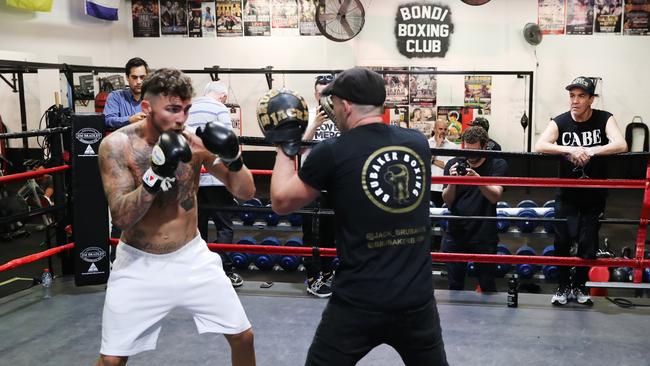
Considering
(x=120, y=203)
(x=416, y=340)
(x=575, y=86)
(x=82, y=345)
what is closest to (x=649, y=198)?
(x=575, y=86)

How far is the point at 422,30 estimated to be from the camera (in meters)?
9.35

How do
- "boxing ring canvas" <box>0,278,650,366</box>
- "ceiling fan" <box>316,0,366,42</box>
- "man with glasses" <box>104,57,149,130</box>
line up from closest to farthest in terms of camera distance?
"boxing ring canvas" <box>0,278,650,366</box>
"man with glasses" <box>104,57,149,130</box>
"ceiling fan" <box>316,0,366,42</box>

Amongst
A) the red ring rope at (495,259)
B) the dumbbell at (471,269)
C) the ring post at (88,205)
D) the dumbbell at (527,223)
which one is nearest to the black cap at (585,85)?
the red ring rope at (495,259)

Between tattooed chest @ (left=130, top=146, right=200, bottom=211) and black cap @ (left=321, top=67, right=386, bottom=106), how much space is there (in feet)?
2.40

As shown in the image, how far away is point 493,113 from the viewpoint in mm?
9422

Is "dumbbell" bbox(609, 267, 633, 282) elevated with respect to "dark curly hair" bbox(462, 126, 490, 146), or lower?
lower

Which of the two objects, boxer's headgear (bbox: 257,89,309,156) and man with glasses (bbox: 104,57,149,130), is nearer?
boxer's headgear (bbox: 257,89,309,156)

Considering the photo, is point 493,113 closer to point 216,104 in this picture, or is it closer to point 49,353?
→ point 216,104

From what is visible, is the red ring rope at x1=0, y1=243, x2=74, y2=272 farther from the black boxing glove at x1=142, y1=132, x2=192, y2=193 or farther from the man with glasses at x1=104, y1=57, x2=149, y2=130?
the black boxing glove at x1=142, y1=132, x2=192, y2=193

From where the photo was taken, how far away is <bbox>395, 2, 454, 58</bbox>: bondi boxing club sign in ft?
30.5

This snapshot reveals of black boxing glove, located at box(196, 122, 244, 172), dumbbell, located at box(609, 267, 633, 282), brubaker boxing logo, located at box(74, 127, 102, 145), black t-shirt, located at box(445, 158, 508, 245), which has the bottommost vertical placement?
dumbbell, located at box(609, 267, 633, 282)

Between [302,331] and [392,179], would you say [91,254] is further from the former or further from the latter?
[392,179]

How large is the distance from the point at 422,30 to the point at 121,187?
793 cm

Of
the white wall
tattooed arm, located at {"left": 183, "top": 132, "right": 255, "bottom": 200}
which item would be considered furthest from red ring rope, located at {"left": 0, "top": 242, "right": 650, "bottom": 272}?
the white wall
